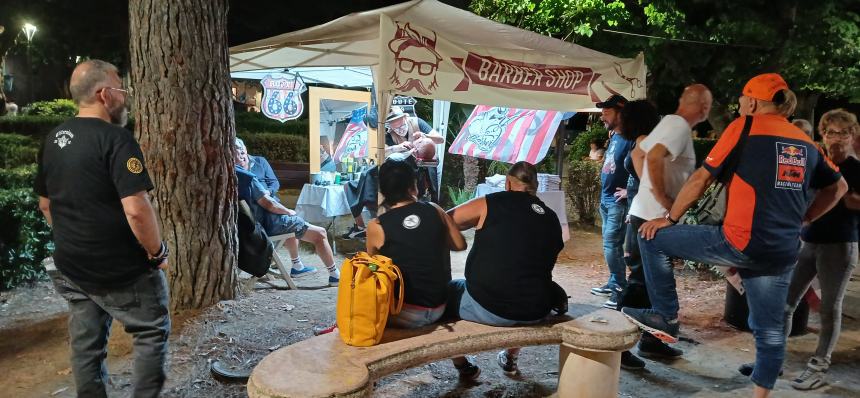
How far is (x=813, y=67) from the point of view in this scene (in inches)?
490

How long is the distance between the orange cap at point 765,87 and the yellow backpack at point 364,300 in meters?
2.05

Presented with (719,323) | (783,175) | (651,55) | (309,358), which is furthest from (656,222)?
(651,55)

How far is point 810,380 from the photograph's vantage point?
370cm

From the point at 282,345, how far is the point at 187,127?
5.76 feet

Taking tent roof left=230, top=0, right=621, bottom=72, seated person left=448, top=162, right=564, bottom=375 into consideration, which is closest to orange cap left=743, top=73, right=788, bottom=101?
seated person left=448, top=162, right=564, bottom=375

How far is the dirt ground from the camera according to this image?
3.64 metres

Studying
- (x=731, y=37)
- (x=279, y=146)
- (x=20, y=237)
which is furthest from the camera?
(x=279, y=146)

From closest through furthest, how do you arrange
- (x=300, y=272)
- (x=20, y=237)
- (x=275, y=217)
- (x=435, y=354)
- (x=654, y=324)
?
(x=435, y=354) < (x=654, y=324) < (x=20, y=237) < (x=275, y=217) < (x=300, y=272)

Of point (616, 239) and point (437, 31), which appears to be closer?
point (437, 31)

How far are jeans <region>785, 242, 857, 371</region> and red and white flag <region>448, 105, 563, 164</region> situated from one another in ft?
12.7

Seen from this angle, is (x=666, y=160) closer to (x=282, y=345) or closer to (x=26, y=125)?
(x=282, y=345)

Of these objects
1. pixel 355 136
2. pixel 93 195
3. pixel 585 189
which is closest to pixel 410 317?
pixel 93 195

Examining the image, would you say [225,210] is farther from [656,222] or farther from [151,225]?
[656,222]

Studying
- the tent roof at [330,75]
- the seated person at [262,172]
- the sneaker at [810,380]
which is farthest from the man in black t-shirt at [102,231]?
the tent roof at [330,75]
